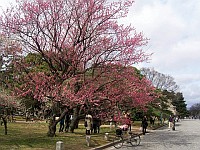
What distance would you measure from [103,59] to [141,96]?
365cm

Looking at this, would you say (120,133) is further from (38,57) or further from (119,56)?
(38,57)

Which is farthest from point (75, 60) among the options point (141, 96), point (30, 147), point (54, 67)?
point (30, 147)

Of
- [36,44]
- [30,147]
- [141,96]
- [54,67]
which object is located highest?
[36,44]

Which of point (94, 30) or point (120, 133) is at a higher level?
point (94, 30)

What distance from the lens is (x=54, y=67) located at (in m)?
20.9

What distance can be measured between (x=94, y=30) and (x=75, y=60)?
2.28 metres

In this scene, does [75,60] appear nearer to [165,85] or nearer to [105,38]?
[105,38]

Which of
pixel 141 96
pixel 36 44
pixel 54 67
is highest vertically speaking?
pixel 36 44

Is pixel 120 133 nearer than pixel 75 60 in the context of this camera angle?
Yes

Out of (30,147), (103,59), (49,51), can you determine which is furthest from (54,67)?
(30,147)

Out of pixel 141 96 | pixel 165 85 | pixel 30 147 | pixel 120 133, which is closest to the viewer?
pixel 30 147

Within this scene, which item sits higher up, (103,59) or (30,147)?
(103,59)

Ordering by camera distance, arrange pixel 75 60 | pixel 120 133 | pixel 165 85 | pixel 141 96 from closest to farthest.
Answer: pixel 120 133
pixel 75 60
pixel 141 96
pixel 165 85

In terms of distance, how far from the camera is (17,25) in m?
19.7
